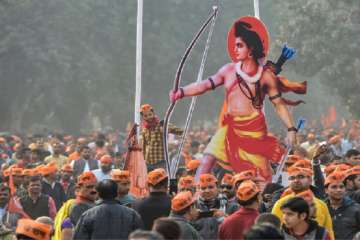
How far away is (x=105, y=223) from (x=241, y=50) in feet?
17.4

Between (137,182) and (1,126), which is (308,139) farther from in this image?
(1,126)

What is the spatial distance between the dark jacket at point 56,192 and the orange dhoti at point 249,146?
2794mm

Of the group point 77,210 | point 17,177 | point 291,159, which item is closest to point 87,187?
point 77,210

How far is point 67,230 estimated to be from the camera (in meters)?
11.6

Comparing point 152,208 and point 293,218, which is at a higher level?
point 293,218

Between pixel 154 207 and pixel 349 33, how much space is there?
2688cm

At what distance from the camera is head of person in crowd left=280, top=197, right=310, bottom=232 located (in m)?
9.45

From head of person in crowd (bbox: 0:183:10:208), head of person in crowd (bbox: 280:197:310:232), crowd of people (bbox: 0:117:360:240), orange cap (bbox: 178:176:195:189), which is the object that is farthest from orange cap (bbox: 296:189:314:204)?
head of person in crowd (bbox: 0:183:10:208)

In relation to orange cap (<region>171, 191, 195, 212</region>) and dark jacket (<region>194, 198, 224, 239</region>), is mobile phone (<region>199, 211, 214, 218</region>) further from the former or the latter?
orange cap (<region>171, 191, 195, 212</region>)

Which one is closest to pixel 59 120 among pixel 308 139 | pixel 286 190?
pixel 308 139

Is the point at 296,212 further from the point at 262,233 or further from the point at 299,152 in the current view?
the point at 299,152

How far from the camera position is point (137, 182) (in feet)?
52.0

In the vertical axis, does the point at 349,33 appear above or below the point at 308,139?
above

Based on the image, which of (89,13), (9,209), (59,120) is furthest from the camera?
(59,120)
